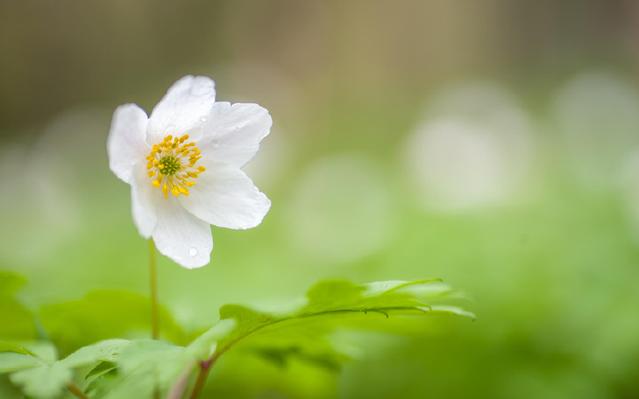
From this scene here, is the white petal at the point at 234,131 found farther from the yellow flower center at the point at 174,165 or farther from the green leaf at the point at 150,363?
the green leaf at the point at 150,363

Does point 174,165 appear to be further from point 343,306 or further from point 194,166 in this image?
point 343,306

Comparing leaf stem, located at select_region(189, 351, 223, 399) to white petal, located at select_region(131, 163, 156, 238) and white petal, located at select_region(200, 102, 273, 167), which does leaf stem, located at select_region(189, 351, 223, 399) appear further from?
white petal, located at select_region(200, 102, 273, 167)

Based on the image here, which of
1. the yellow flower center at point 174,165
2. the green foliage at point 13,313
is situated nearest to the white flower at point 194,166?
the yellow flower center at point 174,165

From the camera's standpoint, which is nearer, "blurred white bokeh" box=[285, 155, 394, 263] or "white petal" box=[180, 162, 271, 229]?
"white petal" box=[180, 162, 271, 229]

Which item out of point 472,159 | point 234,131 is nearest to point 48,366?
point 234,131

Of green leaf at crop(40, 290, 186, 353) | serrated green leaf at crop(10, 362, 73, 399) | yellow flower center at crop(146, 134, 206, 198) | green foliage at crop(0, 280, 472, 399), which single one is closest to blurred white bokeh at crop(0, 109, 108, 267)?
green leaf at crop(40, 290, 186, 353)

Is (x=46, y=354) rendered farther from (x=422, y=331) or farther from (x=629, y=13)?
(x=629, y=13)

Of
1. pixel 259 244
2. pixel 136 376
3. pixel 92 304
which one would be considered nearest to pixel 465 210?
pixel 259 244
